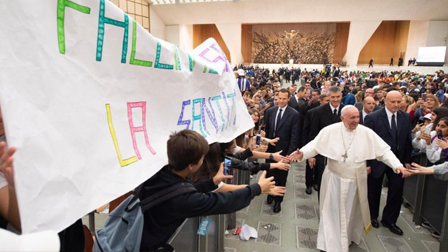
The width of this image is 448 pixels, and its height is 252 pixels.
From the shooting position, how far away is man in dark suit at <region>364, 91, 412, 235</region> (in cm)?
378

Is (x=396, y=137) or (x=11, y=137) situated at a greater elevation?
(x=11, y=137)

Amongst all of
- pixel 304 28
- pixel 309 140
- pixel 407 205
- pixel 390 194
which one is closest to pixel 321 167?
pixel 309 140

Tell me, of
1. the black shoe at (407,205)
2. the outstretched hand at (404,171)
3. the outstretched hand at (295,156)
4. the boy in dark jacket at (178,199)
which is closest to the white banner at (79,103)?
the boy in dark jacket at (178,199)

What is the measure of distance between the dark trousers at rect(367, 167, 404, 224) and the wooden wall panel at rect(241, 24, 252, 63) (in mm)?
34627

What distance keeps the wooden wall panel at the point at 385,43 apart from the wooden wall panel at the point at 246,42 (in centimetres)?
1459

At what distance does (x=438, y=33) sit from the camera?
26500mm

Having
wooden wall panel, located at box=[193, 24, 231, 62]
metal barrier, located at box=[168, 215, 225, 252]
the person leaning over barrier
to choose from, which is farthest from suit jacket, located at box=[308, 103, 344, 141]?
wooden wall panel, located at box=[193, 24, 231, 62]

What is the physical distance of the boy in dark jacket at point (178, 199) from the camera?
161 cm

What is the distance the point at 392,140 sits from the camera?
12.4ft

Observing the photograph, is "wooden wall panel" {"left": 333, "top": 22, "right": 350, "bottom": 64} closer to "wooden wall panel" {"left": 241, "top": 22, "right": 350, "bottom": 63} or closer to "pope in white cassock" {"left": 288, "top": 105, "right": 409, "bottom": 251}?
"wooden wall panel" {"left": 241, "top": 22, "right": 350, "bottom": 63}

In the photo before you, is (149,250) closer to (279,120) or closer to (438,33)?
(279,120)

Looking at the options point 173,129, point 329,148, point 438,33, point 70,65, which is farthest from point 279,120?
point 438,33

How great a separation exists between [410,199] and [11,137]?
5.08 meters

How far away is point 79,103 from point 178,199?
0.71m
